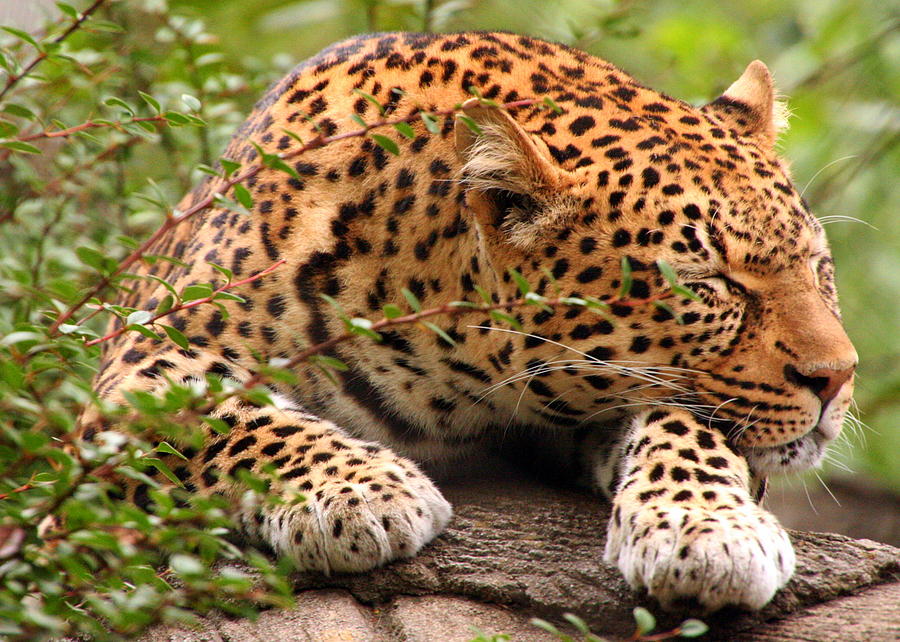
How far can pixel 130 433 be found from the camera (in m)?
3.37

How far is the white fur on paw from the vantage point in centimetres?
435

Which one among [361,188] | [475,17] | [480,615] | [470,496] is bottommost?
[480,615]

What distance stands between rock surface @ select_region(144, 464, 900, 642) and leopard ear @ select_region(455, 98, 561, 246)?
1371mm

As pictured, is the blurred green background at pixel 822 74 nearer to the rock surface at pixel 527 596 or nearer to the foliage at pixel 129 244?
the foliage at pixel 129 244

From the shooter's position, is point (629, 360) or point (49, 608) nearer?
point (49, 608)

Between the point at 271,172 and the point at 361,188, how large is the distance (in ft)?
1.87

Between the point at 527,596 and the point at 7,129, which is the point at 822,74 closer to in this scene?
the point at 527,596

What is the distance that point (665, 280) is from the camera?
455 cm

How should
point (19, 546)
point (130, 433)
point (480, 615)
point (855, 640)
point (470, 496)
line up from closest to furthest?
point (19, 546) < point (130, 433) < point (855, 640) < point (480, 615) < point (470, 496)

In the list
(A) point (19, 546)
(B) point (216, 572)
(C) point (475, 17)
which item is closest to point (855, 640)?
(B) point (216, 572)

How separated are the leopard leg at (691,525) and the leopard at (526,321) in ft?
0.04

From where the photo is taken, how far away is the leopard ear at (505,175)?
4648mm

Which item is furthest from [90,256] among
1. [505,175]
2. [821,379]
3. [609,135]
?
[821,379]

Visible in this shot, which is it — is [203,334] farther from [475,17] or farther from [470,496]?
[475,17]
